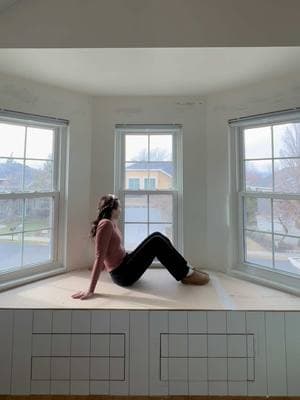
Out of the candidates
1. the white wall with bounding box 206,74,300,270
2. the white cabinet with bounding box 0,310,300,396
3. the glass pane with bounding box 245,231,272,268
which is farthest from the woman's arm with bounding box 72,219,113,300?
the glass pane with bounding box 245,231,272,268

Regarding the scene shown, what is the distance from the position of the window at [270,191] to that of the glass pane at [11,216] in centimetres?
168

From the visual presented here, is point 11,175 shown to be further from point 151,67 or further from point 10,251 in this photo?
point 151,67

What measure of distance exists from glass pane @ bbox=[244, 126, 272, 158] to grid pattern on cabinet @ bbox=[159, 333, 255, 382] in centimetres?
125

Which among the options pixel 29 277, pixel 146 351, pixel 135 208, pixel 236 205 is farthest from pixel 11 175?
pixel 236 205

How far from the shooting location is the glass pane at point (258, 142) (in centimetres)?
188

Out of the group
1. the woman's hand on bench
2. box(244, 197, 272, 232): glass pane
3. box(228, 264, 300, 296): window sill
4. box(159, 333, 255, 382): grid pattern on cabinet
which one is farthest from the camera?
box(244, 197, 272, 232): glass pane

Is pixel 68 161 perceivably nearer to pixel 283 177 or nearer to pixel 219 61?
pixel 219 61

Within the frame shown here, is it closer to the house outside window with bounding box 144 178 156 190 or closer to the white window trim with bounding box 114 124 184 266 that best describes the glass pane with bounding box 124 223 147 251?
the white window trim with bounding box 114 124 184 266

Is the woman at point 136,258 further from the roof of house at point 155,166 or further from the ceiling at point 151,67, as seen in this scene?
the ceiling at point 151,67

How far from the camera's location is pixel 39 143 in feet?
6.51

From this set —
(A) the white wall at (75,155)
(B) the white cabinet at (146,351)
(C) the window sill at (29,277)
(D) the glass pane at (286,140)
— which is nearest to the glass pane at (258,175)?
(D) the glass pane at (286,140)

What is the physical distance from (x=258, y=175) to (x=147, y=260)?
1057 mm

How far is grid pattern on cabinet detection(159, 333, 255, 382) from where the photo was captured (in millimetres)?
1468

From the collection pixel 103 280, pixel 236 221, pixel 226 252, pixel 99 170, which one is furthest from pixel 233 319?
pixel 99 170
